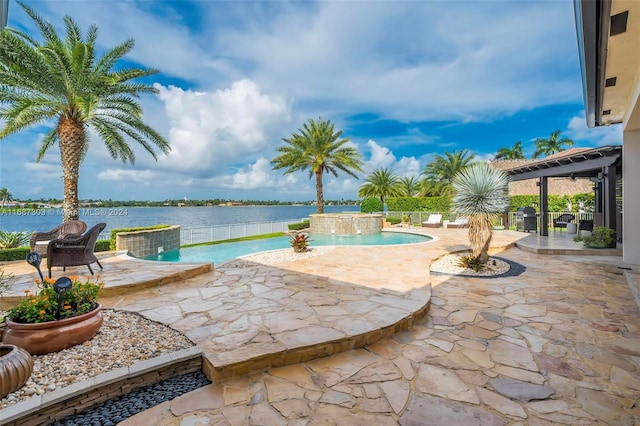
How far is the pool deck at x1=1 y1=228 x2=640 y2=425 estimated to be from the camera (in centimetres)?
219

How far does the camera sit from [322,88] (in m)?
16.3

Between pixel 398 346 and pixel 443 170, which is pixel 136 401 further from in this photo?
pixel 443 170

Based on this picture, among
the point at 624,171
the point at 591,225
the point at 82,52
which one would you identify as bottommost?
the point at 591,225

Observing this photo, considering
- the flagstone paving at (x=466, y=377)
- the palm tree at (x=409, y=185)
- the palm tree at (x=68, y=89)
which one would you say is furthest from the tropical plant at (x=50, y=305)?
the palm tree at (x=409, y=185)

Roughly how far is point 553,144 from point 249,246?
35.0 metres

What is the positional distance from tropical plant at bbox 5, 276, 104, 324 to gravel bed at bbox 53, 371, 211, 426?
3.77ft

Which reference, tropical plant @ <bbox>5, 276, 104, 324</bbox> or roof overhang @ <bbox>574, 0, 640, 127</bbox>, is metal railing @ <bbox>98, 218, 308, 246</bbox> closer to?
tropical plant @ <bbox>5, 276, 104, 324</bbox>

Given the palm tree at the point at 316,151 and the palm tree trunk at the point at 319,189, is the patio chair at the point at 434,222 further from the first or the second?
the palm tree trunk at the point at 319,189

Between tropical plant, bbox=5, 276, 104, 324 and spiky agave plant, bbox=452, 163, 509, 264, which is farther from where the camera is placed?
spiky agave plant, bbox=452, 163, 509, 264

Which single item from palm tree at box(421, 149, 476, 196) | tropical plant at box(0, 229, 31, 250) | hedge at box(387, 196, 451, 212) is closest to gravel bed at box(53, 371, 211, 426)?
tropical plant at box(0, 229, 31, 250)

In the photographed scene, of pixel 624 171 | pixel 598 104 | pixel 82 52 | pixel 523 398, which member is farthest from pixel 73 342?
pixel 624 171

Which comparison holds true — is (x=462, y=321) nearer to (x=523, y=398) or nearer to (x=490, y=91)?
(x=523, y=398)

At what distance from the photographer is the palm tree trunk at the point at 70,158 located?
8242mm

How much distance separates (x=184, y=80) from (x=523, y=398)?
16.7 meters
